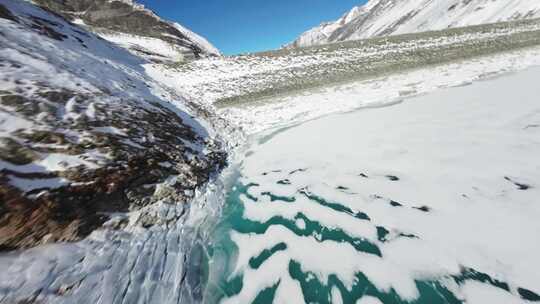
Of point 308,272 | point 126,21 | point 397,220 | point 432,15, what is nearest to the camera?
point 308,272

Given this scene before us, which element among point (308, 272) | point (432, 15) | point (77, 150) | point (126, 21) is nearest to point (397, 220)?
point (308, 272)

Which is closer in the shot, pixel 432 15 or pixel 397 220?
pixel 397 220

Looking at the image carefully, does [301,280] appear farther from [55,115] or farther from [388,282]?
[55,115]

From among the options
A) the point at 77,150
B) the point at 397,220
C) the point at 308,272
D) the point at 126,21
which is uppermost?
the point at 126,21

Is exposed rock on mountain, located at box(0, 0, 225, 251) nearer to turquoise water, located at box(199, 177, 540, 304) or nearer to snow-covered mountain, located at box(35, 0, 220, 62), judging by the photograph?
turquoise water, located at box(199, 177, 540, 304)

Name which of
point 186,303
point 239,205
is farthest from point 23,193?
point 239,205

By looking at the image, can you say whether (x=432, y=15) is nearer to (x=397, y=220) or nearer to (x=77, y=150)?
(x=397, y=220)
